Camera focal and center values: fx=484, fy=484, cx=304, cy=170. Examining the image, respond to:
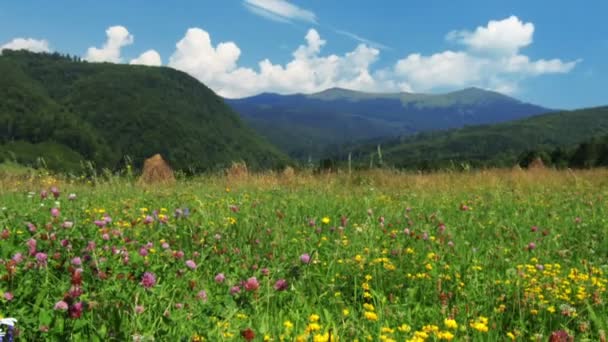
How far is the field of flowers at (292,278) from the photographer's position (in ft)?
8.39

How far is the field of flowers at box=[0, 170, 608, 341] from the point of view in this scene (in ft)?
8.39

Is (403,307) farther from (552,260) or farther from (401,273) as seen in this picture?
(552,260)

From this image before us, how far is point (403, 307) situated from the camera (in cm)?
341

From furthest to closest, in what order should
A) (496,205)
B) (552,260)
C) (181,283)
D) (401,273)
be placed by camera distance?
1. (496,205)
2. (552,260)
3. (401,273)
4. (181,283)

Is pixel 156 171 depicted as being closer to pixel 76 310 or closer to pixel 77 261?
pixel 77 261

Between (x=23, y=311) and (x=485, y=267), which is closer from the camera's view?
(x=23, y=311)

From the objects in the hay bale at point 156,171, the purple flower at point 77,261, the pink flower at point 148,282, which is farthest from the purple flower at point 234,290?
the hay bale at point 156,171

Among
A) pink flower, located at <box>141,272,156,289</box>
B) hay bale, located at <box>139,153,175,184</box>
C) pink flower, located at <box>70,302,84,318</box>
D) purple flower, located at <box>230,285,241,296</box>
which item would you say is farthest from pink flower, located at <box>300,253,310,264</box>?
hay bale, located at <box>139,153,175,184</box>

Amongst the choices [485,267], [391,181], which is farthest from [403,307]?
[391,181]

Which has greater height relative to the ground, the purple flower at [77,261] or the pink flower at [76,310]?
the purple flower at [77,261]

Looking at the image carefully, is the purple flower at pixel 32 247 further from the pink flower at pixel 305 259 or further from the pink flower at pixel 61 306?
the pink flower at pixel 305 259

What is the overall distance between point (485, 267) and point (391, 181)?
9.19 meters

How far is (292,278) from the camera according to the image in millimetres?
3637

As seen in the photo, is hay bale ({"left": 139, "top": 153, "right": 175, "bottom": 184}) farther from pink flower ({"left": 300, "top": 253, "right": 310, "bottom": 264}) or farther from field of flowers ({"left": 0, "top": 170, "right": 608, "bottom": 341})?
pink flower ({"left": 300, "top": 253, "right": 310, "bottom": 264})
